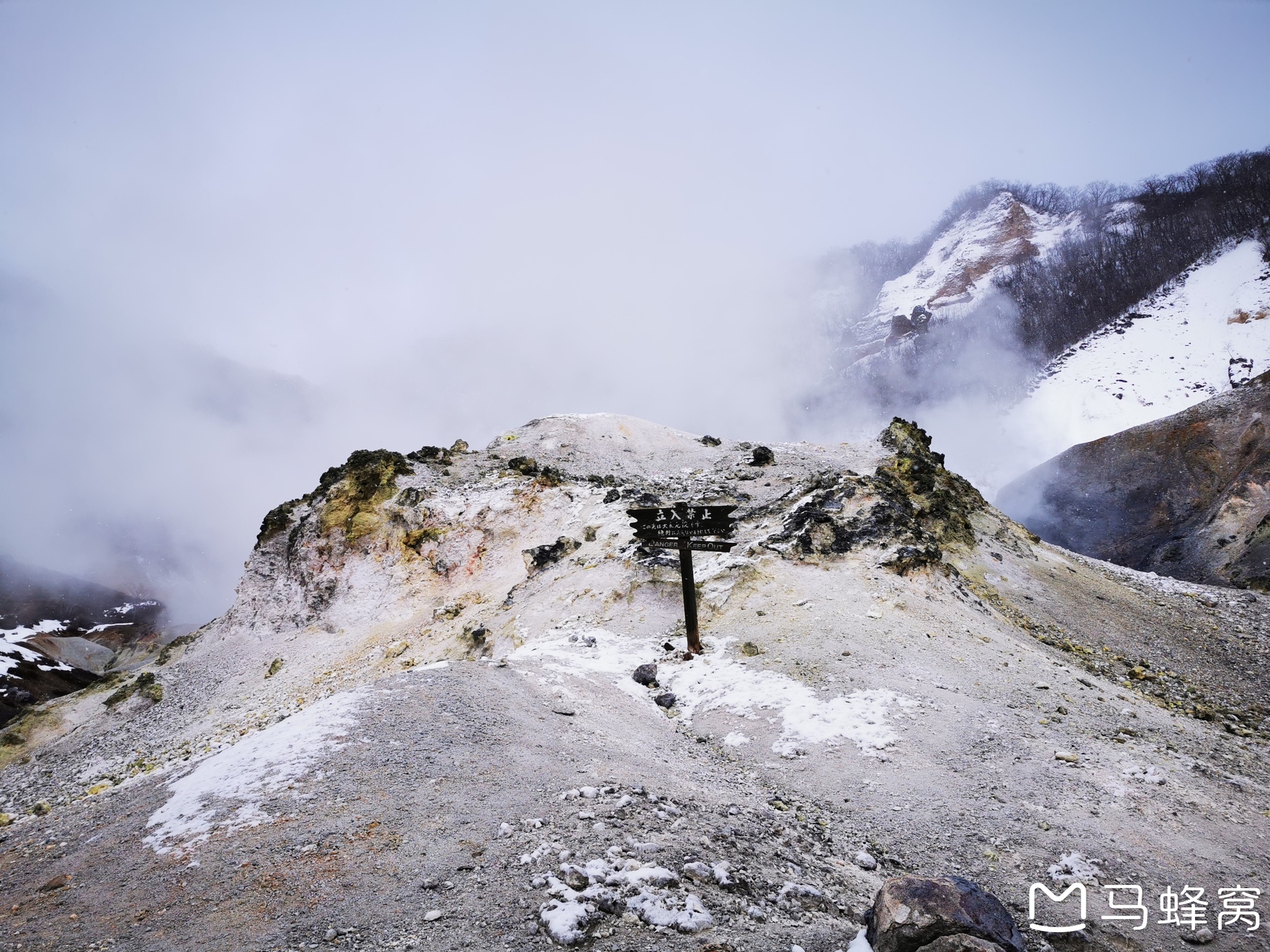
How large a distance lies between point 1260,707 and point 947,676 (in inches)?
331

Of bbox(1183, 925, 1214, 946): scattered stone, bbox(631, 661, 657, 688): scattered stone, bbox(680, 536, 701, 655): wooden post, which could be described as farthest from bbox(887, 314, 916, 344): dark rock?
bbox(1183, 925, 1214, 946): scattered stone

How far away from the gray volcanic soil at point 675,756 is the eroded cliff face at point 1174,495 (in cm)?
1140

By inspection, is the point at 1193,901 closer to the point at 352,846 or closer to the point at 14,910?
the point at 352,846

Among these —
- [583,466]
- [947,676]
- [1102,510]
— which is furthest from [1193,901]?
[1102,510]

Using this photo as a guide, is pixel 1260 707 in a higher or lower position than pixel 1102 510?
lower

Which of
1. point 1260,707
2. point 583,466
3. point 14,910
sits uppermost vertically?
point 583,466


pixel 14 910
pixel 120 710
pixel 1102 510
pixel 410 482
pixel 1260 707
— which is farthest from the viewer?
pixel 1102 510

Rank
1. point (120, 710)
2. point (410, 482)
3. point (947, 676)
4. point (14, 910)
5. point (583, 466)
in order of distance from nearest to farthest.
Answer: point (14, 910) < point (947, 676) < point (120, 710) < point (410, 482) < point (583, 466)

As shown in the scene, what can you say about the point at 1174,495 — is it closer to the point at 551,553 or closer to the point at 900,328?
the point at 551,553

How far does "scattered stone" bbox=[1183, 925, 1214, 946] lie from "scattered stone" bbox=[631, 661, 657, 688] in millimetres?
8224

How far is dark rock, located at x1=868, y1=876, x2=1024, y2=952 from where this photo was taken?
4.25 m

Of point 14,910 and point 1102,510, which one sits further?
point 1102,510

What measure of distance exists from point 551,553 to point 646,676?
9.08m

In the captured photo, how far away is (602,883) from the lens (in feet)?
16.1
